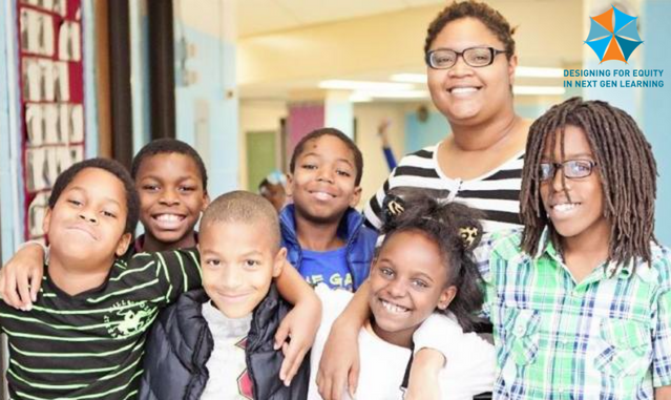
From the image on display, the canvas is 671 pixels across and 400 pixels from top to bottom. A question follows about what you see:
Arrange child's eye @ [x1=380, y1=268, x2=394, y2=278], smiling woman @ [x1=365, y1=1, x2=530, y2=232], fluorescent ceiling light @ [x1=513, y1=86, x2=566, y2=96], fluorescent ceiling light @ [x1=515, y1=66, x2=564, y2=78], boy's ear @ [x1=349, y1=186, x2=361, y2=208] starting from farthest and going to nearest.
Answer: fluorescent ceiling light @ [x1=513, y1=86, x2=566, y2=96], fluorescent ceiling light @ [x1=515, y1=66, x2=564, y2=78], boy's ear @ [x1=349, y1=186, x2=361, y2=208], smiling woman @ [x1=365, y1=1, x2=530, y2=232], child's eye @ [x1=380, y1=268, x2=394, y2=278]

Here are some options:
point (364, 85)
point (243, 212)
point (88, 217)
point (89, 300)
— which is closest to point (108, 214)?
point (88, 217)

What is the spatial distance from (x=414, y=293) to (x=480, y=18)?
692 mm

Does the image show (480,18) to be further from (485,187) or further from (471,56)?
(485,187)

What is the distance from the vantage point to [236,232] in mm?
1552

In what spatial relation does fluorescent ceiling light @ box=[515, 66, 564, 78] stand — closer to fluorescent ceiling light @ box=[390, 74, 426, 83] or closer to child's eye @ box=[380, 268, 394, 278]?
fluorescent ceiling light @ box=[390, 74, 426, 83]

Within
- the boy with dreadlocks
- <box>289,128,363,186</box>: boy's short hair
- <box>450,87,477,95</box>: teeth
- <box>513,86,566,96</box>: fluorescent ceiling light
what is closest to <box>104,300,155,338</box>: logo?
<box>289,128,363,186</box>: boy's short hair

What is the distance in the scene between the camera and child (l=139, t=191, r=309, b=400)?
1501 millimetres

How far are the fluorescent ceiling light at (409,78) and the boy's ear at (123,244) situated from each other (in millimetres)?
6179

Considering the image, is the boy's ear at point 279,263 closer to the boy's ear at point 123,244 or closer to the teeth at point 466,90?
the boy's ear at point 123,244

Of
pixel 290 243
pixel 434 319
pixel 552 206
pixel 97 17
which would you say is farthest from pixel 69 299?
pixel 97 17

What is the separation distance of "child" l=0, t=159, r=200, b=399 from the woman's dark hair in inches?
33.3

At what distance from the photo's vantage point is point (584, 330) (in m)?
1.34

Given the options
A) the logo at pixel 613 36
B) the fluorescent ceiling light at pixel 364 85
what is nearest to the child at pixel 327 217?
the logo at pixel 613 36

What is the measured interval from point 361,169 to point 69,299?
0.87m
